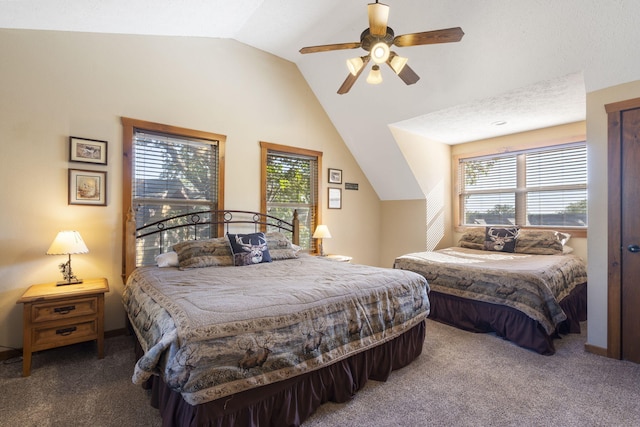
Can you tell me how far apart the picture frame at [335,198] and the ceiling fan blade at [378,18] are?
2.82 m

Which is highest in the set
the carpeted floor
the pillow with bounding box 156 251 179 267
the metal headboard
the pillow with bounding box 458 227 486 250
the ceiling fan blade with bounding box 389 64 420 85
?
the ceiling fan blade with bounding box 389 64 420 85

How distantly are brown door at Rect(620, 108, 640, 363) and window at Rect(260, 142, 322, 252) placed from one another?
3254mm

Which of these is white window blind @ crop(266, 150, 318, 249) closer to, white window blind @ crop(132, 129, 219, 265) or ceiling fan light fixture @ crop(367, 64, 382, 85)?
white window blind @ crop(132, 129, 219, 265)

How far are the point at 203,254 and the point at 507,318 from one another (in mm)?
2919

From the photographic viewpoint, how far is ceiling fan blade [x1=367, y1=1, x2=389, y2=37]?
200cm

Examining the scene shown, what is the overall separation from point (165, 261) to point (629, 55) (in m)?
4.15

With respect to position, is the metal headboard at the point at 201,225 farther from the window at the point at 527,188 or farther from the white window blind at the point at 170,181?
the window at the point at 527,188

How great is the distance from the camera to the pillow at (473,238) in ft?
14.8

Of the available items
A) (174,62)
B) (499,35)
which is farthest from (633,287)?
(174,62)

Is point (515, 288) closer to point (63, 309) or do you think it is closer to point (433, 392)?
point (433, 392)

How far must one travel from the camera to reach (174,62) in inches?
134

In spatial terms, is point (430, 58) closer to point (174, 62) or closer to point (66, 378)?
point (174, 62)

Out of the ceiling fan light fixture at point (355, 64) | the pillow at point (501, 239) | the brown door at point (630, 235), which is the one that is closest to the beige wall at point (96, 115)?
the ceiling fan light fixture at point (355, 64)

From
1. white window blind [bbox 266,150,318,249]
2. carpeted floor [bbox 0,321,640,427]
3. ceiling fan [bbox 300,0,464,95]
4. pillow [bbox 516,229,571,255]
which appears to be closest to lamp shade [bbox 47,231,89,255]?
carpeted floor [bbox 0,321,640,427]
